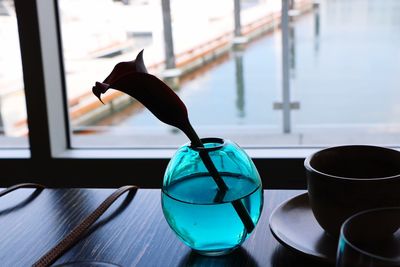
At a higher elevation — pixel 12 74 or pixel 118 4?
pixel 118 4

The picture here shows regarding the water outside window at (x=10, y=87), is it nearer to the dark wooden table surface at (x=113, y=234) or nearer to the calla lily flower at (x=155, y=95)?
the dark wooden table surface at (x=113, y=234)

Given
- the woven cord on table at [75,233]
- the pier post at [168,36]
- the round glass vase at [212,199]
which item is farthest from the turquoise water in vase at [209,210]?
the pier post at [168,36]

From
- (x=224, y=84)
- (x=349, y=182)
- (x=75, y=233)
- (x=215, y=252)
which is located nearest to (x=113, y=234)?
(x=75, y=233)

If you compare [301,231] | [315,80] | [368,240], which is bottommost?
[315,80]

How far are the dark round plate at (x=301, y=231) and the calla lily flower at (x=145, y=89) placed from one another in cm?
17

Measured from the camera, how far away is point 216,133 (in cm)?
173

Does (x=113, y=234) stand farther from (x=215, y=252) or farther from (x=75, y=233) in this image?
(x=215, y=252)

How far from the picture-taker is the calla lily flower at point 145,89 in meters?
0.53

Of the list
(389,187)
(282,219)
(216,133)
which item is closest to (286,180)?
(216,133)

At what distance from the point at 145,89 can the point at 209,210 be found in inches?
5.8

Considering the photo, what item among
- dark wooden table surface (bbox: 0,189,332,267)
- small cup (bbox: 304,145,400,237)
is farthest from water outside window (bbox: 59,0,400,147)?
small cup (bbox: 304,145,400,237)

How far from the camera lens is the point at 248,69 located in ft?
5.78

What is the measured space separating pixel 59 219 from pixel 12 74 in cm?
104

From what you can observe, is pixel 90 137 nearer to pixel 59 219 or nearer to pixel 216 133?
pixel 216 133
